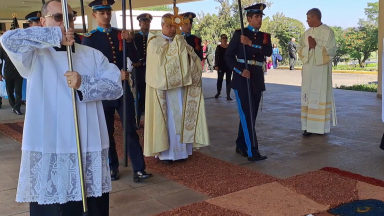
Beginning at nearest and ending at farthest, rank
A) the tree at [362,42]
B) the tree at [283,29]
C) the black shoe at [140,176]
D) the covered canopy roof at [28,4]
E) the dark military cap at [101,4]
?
the dark military cap at [101,4] < the black shoe at [140,176] < the covered canopy roof at [28,4] < the tree at [362,42] < the tree at [283,29]

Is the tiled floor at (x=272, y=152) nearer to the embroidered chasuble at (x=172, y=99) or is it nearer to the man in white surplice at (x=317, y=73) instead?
the man in white surplice at (x=317, y=73)

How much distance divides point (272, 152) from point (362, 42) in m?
17.2

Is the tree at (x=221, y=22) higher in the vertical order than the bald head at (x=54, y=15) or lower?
higher

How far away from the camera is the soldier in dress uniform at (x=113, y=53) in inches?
168

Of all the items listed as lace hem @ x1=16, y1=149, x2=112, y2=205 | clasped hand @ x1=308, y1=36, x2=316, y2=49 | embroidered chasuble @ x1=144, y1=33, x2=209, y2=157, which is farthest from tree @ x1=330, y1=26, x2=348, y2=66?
lace hem @ x1=16, y1=149, x2=112, y2=205

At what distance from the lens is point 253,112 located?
5.29 metres

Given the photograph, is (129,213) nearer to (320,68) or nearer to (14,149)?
(14,149)

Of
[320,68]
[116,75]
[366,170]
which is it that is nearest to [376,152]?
[366,170]

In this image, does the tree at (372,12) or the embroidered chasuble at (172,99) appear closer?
the embroidered chasuble at (172,99)

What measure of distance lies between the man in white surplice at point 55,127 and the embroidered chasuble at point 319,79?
4620 millimetres

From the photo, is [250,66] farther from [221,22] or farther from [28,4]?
[221,22]

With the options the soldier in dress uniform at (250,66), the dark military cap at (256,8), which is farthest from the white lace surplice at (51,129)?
the dark military cap at (256,8)

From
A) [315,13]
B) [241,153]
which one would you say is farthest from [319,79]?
[241,153]

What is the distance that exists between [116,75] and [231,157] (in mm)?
3049
